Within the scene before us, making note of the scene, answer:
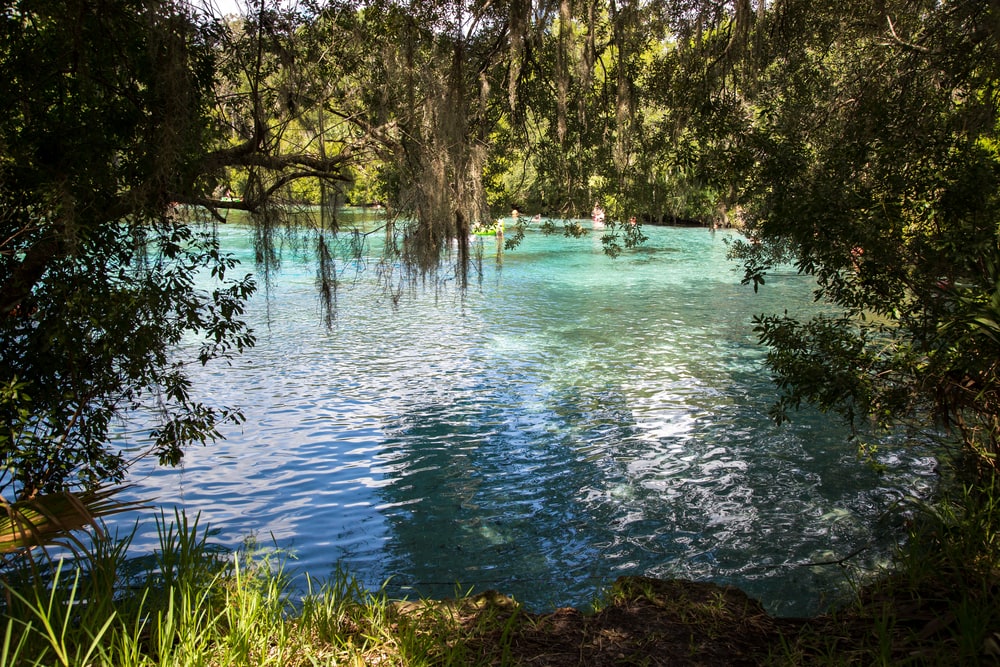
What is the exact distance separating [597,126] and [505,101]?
0.96 m

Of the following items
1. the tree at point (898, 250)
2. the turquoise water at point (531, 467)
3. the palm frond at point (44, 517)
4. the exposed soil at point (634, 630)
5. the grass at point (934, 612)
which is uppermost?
the tree at point (898, 250)

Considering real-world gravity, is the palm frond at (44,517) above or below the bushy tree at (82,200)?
below

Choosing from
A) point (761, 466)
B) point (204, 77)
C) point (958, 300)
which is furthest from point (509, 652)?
point (761, 466)

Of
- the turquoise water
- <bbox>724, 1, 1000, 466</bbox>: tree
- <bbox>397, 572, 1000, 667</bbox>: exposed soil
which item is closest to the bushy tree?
the turquoise water

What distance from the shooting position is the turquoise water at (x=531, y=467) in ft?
17.2

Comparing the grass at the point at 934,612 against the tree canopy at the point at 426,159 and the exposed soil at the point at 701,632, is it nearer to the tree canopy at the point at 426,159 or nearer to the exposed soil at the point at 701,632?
the exposed soil at the point at 701,632

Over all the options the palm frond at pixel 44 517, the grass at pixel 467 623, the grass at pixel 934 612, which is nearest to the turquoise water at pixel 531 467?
the grass at pixel 934 612

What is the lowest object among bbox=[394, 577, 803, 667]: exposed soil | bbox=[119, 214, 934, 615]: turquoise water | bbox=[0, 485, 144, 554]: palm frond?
bbox=[119, 214, 934, 615]: turquoise water

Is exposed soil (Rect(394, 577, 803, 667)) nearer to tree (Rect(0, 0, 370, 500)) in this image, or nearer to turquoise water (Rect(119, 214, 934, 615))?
turquoise water (Rect(119, 214, 934, 615))

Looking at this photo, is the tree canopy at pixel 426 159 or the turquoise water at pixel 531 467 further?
the turquoise water at pixel 531 467

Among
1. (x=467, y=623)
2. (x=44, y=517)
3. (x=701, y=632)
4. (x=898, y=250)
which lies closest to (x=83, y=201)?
(x=44, y=517)

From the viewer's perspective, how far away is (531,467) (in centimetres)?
709

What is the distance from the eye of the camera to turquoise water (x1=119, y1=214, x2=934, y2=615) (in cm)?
525

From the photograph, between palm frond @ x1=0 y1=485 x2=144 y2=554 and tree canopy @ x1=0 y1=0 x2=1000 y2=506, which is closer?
palm frond @ x1=0 y1=485 x2=144 y2=554
